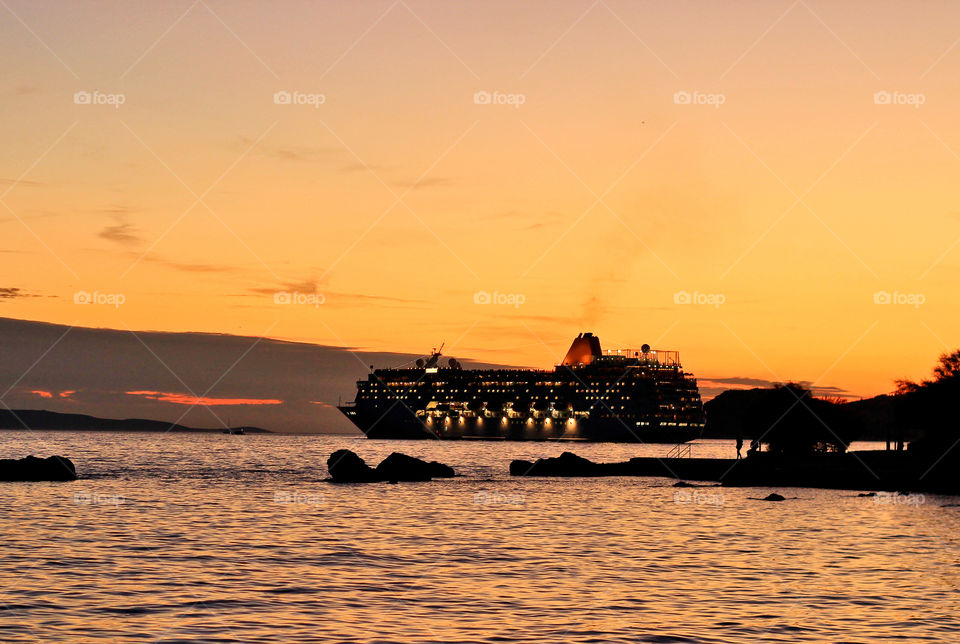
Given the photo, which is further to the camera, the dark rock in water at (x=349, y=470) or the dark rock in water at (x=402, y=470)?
the dark rock in water at (x=402, y=470)

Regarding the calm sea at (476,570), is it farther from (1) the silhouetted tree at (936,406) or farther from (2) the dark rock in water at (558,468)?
(2) the dark rock in water at (558,468)

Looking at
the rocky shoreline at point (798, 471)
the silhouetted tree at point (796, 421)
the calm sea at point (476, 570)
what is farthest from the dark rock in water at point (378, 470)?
the silhouetted tree at point (796, 421)

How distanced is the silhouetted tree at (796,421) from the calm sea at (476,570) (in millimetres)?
26639

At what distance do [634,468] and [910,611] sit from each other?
69.0m

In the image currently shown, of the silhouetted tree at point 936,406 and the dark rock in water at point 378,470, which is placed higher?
→ the silhouetted tree at point 936,406

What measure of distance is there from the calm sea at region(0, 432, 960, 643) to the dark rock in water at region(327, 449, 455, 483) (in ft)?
58.8

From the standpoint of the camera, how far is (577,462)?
303ft

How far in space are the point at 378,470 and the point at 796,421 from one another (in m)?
36.5

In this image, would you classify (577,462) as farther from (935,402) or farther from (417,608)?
(417,608)

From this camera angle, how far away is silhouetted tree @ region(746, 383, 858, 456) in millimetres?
88312

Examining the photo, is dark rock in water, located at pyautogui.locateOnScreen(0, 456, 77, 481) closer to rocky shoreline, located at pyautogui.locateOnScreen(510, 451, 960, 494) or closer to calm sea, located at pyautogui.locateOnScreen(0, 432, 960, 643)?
calm sea, located at pyautogui.locateOnScreen(0, 432, 960, 643)

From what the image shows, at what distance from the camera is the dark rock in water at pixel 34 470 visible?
75.8 metres

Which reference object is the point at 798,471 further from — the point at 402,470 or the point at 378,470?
the point at 378,470

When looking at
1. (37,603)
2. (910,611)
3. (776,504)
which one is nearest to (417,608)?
(37,603)
